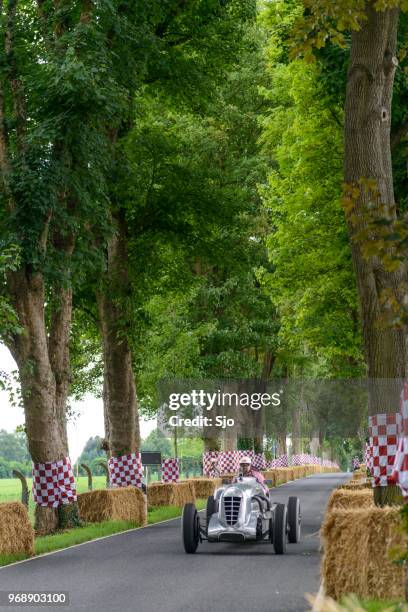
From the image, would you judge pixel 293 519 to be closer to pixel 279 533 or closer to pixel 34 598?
pixel 279 533

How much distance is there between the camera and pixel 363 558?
39.3 ft

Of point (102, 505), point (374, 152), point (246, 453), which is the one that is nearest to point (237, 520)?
point (374, 152)

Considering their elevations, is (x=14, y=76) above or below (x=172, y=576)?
above

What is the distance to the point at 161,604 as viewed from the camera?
12297 millimetres

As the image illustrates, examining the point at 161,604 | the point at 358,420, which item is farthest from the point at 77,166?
the point at 358,420

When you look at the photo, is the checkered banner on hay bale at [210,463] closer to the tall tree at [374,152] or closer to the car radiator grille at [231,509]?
the car radiator grille at [231,509]

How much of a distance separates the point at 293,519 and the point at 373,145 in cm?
755

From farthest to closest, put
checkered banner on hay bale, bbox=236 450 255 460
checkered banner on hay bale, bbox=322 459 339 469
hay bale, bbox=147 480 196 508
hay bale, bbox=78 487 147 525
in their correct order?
checkered banner on hay bale, bbox=322 459 339 469
checkered banner on hay bale, bbox=236 450 255 460
hay bale, bbox=147 480 196 508
hay bale, bbox=78 487 147 525

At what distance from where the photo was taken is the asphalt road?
12.4 m

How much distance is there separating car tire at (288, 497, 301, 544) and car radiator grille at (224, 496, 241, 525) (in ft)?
4.20

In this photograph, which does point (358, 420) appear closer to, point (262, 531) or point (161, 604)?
point (262, 531)

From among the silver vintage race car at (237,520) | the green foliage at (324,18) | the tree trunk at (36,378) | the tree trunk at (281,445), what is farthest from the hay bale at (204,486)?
the tree trunk at (281,445)

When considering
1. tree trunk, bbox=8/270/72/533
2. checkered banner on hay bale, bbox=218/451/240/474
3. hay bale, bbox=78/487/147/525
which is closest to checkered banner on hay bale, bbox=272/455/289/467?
checkered banner on hay bale, bbox=218/451/240/474

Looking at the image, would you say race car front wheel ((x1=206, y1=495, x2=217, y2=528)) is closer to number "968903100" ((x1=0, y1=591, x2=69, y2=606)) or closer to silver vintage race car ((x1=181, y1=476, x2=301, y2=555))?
silver vintage race car ((x1=181, y1=476, x2=301, y2=555))
